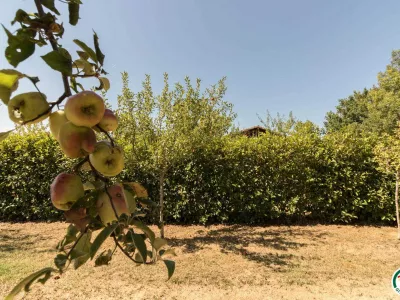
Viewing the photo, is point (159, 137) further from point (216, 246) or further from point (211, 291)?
point (211, 291)

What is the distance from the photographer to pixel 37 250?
5.50 metres

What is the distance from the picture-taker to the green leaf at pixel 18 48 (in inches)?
18.6

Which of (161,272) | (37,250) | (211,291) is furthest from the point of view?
(37,250)

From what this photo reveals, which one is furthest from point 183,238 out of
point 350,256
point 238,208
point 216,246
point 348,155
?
point 348,155

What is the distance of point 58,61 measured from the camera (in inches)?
17.7

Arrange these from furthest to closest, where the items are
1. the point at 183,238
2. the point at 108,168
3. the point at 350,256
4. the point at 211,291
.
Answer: the point at 183,238
the point at 350,256
the point at 211,291
the point at 108,168

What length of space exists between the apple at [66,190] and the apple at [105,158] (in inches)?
2.0

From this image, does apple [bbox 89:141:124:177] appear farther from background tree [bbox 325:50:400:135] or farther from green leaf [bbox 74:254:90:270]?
background tree [bbox 325:50:400:135]

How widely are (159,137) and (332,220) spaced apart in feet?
17.4

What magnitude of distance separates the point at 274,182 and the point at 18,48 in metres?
7.43

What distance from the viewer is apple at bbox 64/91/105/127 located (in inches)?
18.7

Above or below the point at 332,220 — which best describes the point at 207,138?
above

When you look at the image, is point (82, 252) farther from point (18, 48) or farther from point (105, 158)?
point (18, 48)

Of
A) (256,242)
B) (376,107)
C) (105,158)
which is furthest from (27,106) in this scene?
(376,107)
